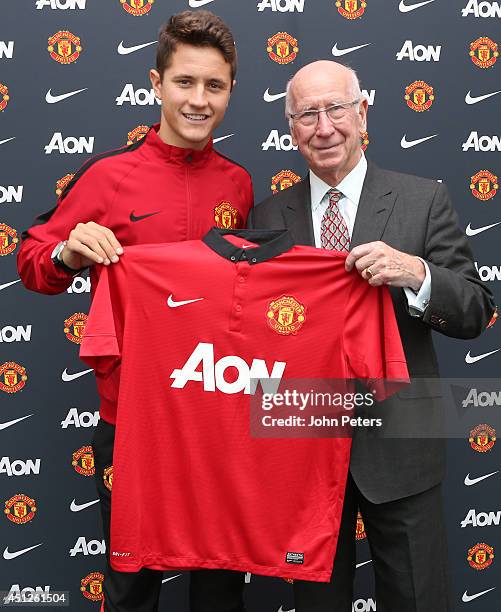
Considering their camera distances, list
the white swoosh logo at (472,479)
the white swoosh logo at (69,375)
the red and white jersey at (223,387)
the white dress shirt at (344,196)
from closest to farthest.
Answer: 1. the red and white jersey at (223,387)
2. the white dress shirt at (344,196)
3. the white swoosh logo at (69,375)
4. the white swoosh logo at (472,479)

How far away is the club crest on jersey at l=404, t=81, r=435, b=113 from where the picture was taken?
2393 mm

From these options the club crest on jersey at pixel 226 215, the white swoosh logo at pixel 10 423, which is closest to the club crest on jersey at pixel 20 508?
the white swoosh logo at pixel 10 423

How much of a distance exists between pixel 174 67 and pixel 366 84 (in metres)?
1.01

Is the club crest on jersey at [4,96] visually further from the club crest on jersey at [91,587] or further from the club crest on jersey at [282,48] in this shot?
the club crest on jersey at [91,587]

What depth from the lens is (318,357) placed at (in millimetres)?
1517

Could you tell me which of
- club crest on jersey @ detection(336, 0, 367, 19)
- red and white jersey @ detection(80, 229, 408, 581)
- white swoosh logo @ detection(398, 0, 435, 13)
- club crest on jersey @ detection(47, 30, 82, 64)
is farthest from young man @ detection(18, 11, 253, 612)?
white swoosh logo @ detection(398, 0, 435, 13)

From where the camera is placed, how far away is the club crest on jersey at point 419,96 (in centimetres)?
239

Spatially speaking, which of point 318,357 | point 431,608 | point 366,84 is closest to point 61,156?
point 366,84

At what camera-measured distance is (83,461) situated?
241 cm

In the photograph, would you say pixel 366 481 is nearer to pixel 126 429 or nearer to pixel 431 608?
pixel 431 608

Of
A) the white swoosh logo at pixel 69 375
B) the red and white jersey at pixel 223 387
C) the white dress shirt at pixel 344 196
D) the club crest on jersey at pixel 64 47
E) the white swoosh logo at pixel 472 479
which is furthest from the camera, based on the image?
the white swoosh logo at pixel 472 479

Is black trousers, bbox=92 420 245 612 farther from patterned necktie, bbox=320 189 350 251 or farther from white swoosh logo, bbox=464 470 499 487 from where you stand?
white swoosh logo, bbox=464 470 499 487

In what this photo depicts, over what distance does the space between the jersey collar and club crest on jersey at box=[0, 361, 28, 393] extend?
114cm

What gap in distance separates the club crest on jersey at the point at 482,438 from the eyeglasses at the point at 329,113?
142 centimetres
